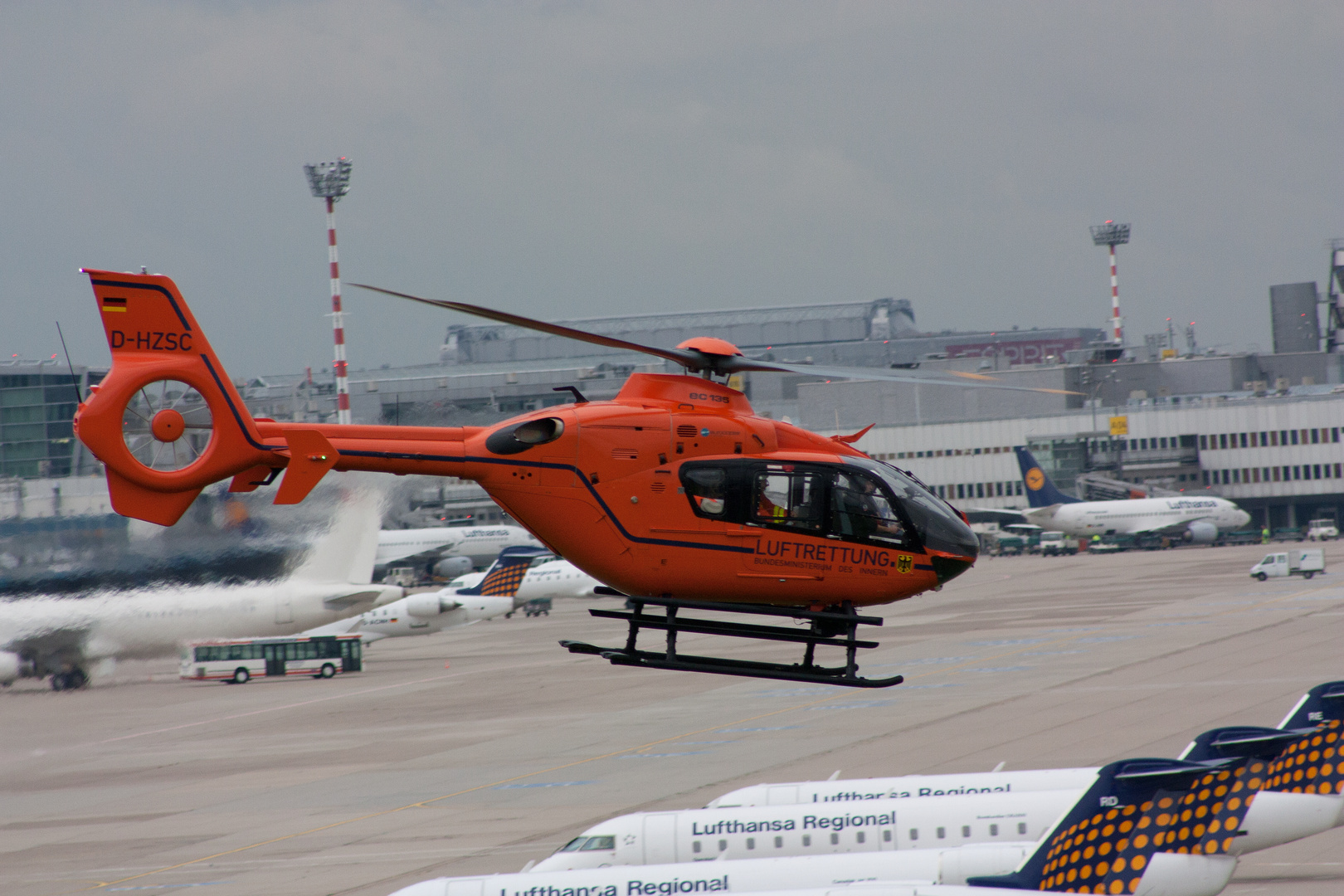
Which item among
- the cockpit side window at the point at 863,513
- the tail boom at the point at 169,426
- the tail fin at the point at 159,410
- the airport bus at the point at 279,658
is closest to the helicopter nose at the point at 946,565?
the cockpit side window at the point at 863,513

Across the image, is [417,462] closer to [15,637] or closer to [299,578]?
[15,637]

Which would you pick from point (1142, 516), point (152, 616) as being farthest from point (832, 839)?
point (1142, 516)

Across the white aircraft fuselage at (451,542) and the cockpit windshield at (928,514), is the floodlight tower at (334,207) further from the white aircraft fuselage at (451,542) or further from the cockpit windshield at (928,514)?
the cockpit windshield at (928,514)

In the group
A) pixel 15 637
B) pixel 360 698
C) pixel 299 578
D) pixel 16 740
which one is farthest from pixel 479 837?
pixel 360 698

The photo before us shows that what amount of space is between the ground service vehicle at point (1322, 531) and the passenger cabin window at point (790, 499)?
369 feet

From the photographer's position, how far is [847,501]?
1625 cm

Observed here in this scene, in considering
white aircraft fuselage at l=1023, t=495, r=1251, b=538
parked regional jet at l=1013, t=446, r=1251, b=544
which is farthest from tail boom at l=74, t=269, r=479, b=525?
A: white aircraft fuselage at l=1023, t=495, r=1251, b=538

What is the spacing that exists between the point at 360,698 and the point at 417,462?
47221 millimetres

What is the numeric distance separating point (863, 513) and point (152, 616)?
2568 centimetres

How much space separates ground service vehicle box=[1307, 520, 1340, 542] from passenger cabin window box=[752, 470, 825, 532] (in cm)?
11256

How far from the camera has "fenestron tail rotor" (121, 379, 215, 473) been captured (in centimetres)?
1521

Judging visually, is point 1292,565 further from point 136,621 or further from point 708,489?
point 708,489

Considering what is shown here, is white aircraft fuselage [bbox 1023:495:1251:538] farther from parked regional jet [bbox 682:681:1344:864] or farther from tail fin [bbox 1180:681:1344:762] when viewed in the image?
parked regional jet [bbox 682:681:1344:864]

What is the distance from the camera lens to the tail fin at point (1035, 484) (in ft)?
354
